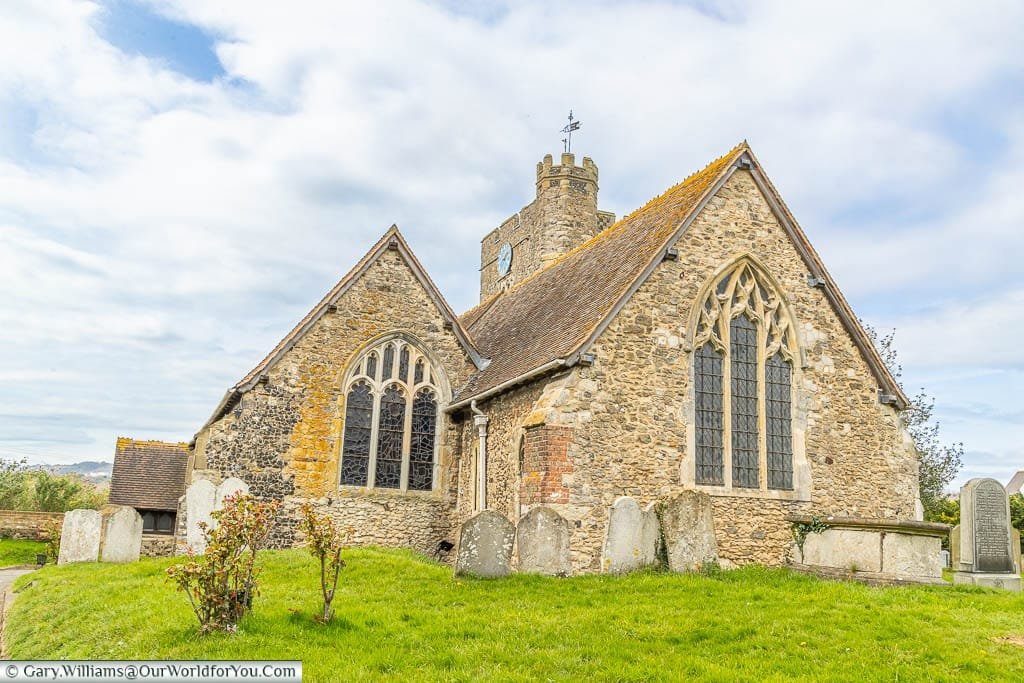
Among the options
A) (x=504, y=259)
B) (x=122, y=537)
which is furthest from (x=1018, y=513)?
(x=122, y=537)

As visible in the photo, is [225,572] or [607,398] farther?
[607,398]

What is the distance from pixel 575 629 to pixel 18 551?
83.0 feet

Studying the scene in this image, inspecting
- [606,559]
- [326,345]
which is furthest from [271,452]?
[606,559]

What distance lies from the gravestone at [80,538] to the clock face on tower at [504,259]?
73.5 feet

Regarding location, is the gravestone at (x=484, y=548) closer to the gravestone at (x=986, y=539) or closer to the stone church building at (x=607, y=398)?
the stone church building at (x=607, y=398)

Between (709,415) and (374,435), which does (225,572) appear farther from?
(374,435)

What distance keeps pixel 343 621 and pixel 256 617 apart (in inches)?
40.9

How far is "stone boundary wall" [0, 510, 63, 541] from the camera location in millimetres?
31141

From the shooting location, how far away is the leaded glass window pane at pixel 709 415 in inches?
653

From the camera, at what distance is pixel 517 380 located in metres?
16.8

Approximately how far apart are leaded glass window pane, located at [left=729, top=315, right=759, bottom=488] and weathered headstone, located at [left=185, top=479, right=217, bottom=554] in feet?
33.6

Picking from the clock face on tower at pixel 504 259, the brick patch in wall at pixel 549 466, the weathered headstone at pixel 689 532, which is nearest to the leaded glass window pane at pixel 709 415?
the weathered headstone at pixel 689 532

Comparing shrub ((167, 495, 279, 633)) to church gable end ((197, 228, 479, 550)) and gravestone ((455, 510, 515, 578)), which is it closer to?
gravestone ((455, 510, 515, 578))

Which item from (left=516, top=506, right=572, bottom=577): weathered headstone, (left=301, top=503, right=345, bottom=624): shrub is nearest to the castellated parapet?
(left=516, top=506, right=572, bottom=577): weathered headstone
